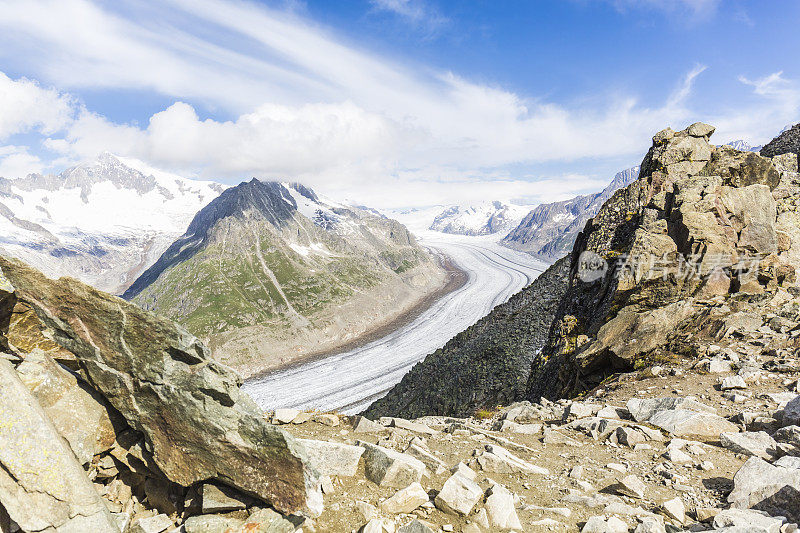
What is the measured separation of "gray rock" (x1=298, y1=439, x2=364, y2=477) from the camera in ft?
29.4

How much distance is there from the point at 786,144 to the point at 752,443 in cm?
4517

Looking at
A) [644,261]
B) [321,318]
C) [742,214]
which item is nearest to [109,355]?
[644,261]

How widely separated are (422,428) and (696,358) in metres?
14.5

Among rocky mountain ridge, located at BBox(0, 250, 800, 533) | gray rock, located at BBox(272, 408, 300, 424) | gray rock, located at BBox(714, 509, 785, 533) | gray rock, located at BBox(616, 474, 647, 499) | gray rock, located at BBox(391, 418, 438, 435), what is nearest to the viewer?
gray rock, located at BBox(714, 509, 785, 533)

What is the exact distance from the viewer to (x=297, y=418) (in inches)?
523

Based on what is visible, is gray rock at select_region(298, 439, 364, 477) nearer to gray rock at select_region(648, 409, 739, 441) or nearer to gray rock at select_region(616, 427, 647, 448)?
gray rock at select_region(616, 427, 647, 448)

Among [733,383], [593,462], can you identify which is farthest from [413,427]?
[733,383]

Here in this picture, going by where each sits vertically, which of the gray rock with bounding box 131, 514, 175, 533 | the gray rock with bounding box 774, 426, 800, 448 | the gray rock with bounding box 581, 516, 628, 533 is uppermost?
the gray rock with bounding box 774, 426, 800, 448

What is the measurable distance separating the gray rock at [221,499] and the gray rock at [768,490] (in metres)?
10.7

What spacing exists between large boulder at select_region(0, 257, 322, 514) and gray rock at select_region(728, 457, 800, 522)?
30.4ft

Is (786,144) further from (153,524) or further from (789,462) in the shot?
(153,524)

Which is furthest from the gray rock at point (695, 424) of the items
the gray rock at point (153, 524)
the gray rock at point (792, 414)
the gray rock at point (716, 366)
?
the gray rock at point (153, 524)

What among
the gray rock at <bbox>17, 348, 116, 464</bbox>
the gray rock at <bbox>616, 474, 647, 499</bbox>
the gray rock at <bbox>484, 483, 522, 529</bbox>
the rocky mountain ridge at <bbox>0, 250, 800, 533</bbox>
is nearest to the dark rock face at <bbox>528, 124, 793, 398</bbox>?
the rocky mountain ridge at <bbox>0, 250, 800, 533</bbox>

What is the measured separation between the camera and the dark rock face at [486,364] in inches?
1571
